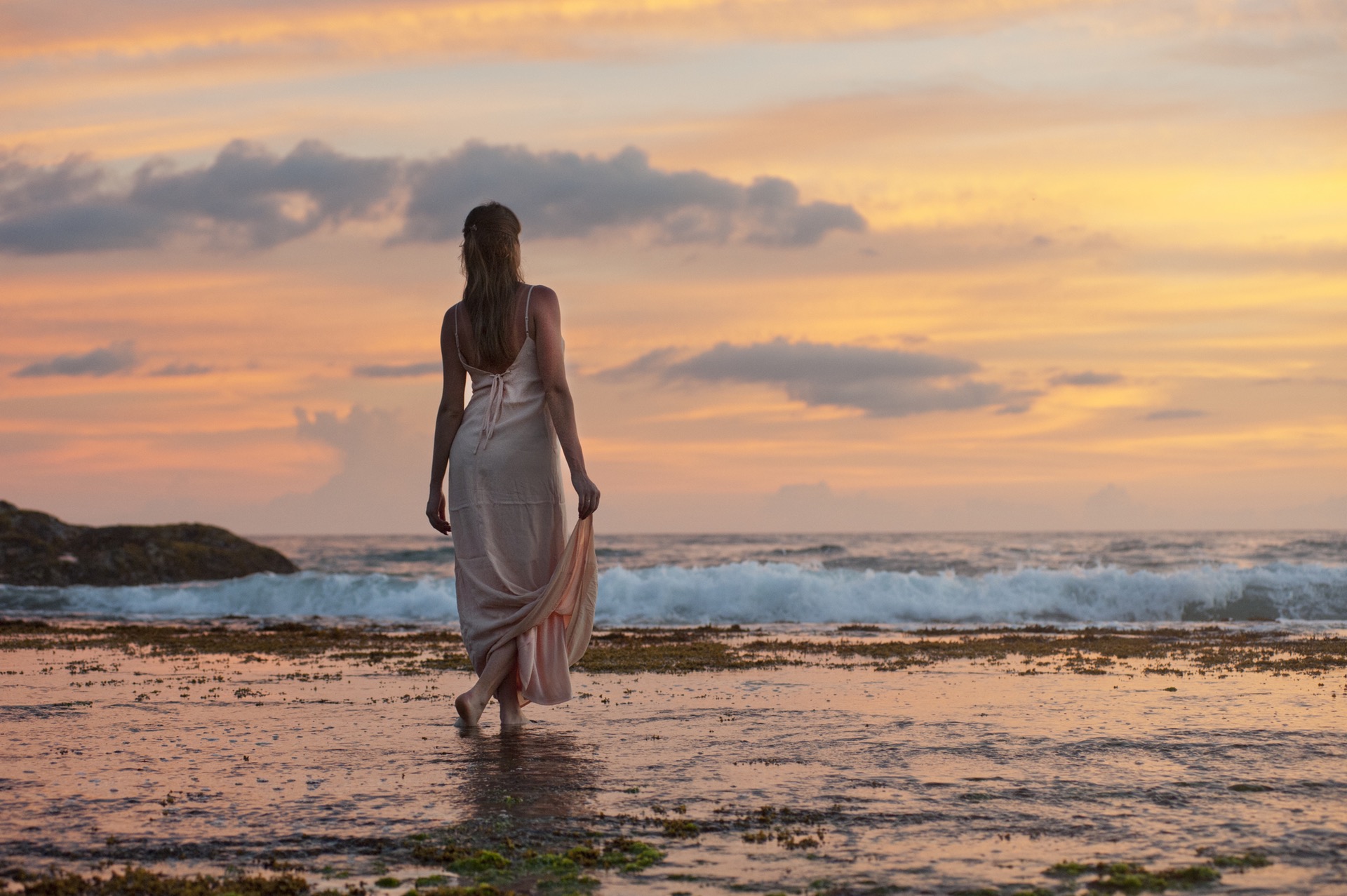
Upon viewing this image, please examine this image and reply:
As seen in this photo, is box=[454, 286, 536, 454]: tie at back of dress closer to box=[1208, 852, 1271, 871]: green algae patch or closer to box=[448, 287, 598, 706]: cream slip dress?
box=[448, 287, 598, 706]: cream slip dress

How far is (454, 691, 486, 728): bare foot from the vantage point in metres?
6.55

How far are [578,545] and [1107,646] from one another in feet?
23.5

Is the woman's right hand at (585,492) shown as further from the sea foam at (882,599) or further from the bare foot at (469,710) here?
the sea foam at (882,599)

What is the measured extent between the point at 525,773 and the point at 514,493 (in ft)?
6.30

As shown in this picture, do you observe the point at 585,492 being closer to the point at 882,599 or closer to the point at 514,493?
the point at 514,493

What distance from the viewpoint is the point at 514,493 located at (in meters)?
6.77

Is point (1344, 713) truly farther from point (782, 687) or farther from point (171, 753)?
point (171, 753)

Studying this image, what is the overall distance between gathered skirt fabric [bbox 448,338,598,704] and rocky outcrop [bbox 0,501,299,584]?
2596cm

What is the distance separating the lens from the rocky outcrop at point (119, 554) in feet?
98.6

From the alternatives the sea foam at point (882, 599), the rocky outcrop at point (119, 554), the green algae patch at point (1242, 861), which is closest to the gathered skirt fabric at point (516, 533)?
the green algae patch at point (1242, 861)

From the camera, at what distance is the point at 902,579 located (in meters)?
22.6

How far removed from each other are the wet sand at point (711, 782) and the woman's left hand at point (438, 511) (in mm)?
1128

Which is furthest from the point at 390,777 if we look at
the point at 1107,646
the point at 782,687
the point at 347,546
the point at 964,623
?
the point at 347,546

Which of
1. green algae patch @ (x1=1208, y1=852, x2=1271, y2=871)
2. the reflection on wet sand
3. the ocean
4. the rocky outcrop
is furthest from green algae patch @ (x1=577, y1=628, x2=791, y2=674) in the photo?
the rocky outcrop
